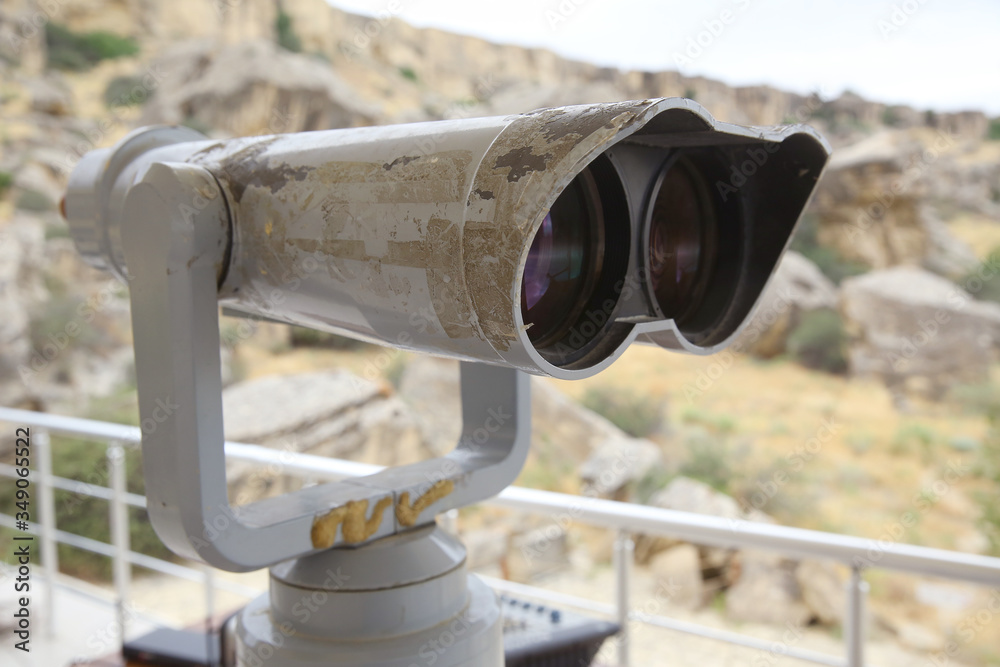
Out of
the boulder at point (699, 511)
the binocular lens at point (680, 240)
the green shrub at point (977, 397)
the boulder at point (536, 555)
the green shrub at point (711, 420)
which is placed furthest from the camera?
the green shrub at point (711, 420)

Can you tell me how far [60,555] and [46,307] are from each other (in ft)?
13.3

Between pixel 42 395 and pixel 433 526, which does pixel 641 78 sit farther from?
pixel 433 526

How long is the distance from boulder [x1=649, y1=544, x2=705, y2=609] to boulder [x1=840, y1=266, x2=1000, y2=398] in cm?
549

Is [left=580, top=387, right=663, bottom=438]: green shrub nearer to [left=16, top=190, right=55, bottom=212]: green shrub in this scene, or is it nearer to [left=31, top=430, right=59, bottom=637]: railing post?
[left=31, top=430, right=59, bottom=637]: railing post

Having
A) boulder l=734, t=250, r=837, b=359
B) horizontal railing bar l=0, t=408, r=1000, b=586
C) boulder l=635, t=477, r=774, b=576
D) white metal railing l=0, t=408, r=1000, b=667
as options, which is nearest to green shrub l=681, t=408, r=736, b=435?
boulder l=734, t=250, r=837, b=359

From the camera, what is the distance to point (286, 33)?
2041 centimetres

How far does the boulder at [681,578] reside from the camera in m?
5.08

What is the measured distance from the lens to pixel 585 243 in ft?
2.21

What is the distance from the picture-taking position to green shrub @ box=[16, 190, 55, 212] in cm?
1040

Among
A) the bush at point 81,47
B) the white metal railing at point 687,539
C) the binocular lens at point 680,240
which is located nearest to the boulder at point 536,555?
the white metal railing at point 687,539

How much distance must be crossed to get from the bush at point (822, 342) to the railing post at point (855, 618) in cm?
956

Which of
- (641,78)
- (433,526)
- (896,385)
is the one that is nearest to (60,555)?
(433,526)

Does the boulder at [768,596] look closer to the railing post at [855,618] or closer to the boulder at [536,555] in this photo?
the boulder at [536,555]

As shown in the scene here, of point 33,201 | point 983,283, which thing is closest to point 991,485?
point 983,283
